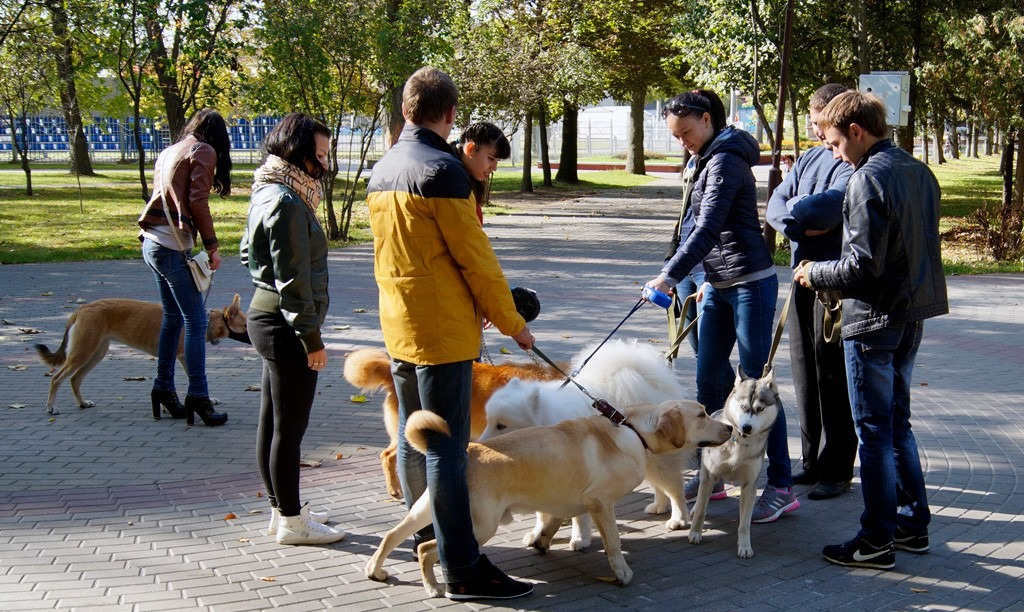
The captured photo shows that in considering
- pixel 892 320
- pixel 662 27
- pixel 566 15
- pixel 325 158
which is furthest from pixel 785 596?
pixel 662 27

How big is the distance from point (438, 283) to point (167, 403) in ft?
13.2

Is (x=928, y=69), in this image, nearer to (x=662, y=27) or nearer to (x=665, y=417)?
(x=662, y=27)

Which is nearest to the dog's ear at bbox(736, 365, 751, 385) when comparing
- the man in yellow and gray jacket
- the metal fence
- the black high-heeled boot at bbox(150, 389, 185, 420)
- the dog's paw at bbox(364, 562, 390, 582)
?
the man in yellow and gray jacket

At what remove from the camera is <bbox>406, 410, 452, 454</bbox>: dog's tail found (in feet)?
12.1

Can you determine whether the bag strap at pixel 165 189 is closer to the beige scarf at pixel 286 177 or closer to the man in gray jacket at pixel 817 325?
the beige scarf at pixel 286 177

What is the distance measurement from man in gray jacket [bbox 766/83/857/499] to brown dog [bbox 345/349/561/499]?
146 cm

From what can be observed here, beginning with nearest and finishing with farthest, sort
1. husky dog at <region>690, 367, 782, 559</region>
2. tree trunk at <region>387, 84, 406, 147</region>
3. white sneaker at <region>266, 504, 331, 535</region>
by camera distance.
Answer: husky dog at <region>690, 367, 782, 559</region>, white sneaker at <region>266, 504, 331, 535</region>, tree trunk at <region>387, 84, 406, 147</region>

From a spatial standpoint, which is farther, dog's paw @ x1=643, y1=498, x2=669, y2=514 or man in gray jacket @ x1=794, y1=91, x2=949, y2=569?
dog's paw @ x1=643, y1=498, x2=669, y2=514

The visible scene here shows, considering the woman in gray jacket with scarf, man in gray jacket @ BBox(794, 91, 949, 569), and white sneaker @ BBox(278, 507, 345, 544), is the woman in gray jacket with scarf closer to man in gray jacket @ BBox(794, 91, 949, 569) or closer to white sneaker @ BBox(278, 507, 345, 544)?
white sneaker @ BBox(278, 507, 345, 544)

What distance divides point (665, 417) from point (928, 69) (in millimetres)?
19167

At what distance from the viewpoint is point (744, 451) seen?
458 centimetres

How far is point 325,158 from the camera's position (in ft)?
15.1

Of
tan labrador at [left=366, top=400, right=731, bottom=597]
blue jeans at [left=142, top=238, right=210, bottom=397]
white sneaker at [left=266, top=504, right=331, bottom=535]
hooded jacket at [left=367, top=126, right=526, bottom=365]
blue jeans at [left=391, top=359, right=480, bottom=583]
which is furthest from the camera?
blue jeans at [left=142, top=238, right=210, bottom=397]

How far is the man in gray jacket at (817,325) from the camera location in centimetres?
489
